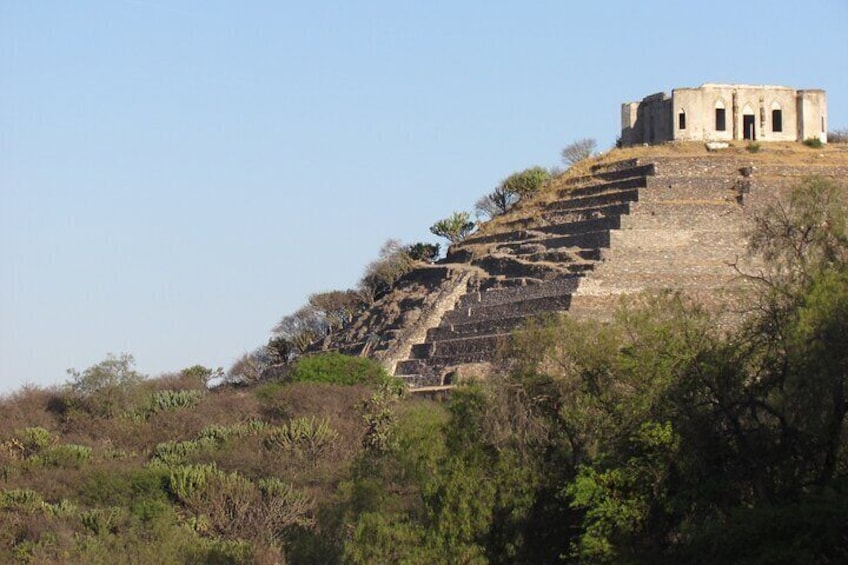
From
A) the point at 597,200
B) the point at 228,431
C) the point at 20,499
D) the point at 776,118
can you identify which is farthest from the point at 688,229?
the point at 20,499

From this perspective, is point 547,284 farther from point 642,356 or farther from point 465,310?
point 642,356

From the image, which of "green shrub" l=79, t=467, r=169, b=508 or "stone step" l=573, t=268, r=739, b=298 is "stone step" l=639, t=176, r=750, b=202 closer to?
"stone step" l=573, t=268, r=739, b=298

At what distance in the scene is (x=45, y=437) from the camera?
200ft

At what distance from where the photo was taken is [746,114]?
76812mm

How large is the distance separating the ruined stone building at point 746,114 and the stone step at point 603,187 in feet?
11.9

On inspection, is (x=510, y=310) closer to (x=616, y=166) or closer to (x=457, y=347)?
(x=457, y=347)

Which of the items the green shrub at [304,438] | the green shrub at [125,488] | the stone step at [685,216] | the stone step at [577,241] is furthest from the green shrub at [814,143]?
the green shrub at [125,488]

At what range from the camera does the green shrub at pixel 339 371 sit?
212 ft

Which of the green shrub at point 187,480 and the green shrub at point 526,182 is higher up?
the green shrub at point 526,182

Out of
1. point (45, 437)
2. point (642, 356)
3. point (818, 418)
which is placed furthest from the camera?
point (45, 437)

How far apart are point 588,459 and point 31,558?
Answer: 47.0 ft

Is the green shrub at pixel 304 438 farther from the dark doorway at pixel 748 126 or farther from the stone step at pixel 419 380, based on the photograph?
the dark doorway at pixel 748 126

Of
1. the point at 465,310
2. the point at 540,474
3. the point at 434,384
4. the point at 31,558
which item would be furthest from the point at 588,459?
the point at 465,310

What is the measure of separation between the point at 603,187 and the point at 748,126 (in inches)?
228
